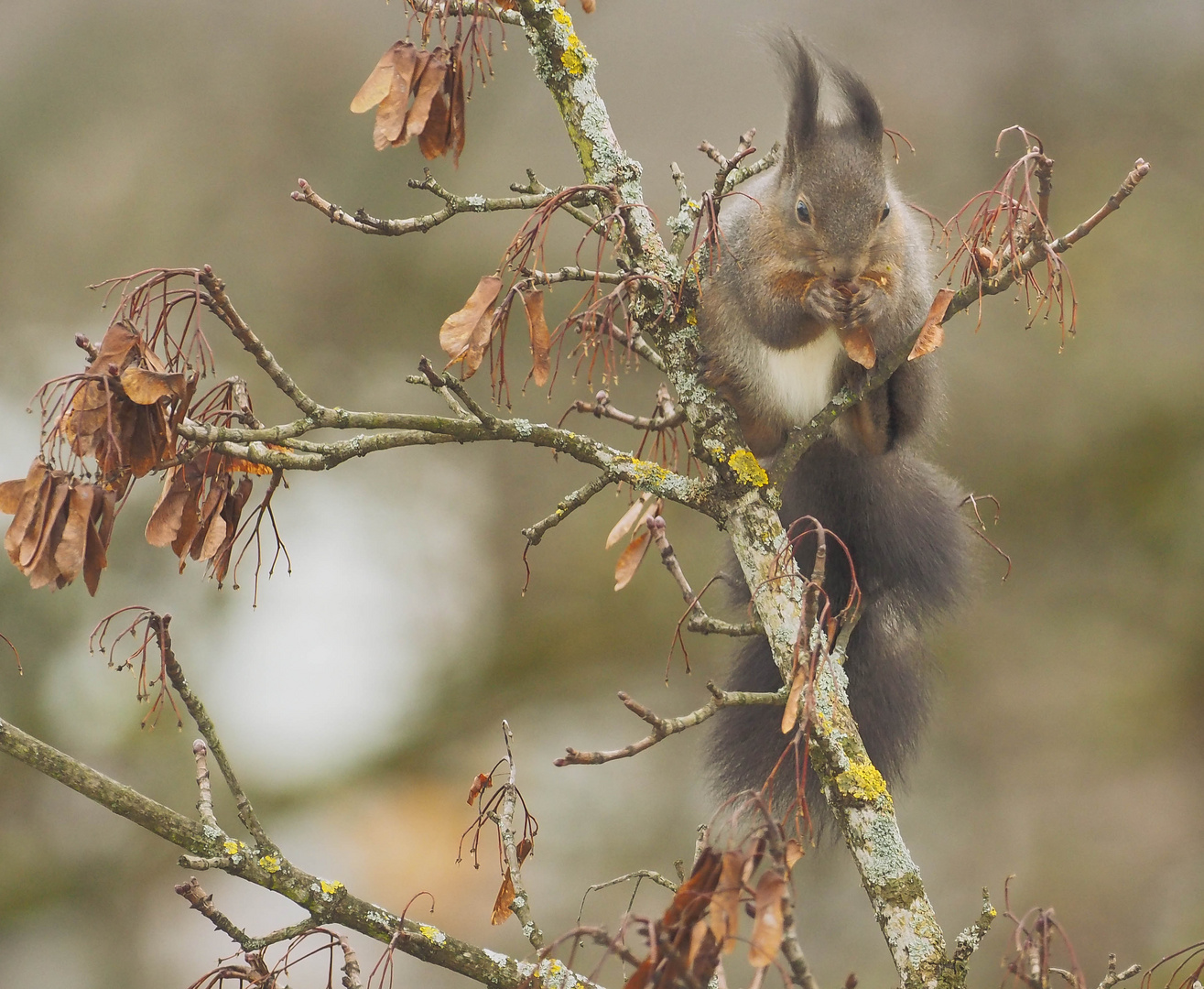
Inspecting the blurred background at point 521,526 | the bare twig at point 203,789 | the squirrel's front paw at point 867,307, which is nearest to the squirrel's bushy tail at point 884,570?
the squirrel's front paw at point 867,307

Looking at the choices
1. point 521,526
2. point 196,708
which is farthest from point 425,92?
point 521,526

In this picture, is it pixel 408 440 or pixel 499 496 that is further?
pixel 499 496

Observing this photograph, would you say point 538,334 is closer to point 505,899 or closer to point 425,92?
point 425,92

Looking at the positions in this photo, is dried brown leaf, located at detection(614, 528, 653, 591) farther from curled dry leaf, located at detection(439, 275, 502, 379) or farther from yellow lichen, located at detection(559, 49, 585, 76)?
yellow lichen, located at detection(559, 49, 585, 76)

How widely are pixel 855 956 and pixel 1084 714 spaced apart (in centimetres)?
130

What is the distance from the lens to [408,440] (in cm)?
155

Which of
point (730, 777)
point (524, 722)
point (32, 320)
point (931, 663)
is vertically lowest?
point (730, 777)

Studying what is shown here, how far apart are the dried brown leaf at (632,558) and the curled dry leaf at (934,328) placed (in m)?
0.49

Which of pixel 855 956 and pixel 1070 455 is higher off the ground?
pixel 1070 455

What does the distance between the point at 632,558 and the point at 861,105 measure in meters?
0.94

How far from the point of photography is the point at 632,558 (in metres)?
1.77

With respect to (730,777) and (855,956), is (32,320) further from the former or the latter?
(855,956)

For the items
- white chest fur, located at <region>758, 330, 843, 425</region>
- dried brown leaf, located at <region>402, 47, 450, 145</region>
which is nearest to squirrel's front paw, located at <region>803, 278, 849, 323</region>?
white chest fur, located at <region>758, 330, 843, 425</region>

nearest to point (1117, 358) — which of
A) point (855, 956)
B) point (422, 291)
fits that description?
point (855, 956)
